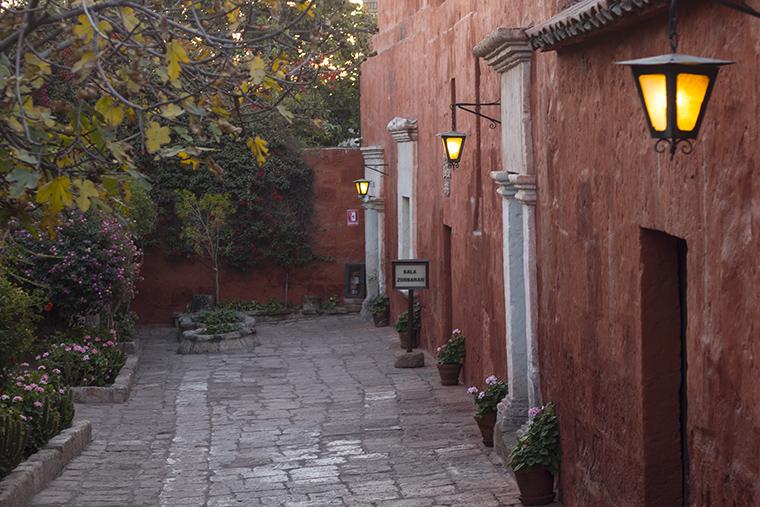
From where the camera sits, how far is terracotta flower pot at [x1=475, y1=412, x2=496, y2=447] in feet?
35.3

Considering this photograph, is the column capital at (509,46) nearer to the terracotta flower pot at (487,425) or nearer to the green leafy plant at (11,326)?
the terracotta flower pot at (487,425)

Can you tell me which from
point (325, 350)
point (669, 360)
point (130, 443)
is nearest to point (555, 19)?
point (669, 360)

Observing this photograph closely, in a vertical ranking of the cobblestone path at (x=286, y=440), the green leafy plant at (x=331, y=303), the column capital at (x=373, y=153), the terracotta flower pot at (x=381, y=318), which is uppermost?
the column capital at (x=373, y=153)

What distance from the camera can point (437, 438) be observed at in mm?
11328

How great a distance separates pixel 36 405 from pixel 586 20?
578cm

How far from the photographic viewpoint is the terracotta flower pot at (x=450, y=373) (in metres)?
14.0

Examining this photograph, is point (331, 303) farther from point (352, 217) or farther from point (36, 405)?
point (36, 405)

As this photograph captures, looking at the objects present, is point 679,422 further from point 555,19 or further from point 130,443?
point 130,443

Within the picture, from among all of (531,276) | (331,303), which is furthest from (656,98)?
(331,303)

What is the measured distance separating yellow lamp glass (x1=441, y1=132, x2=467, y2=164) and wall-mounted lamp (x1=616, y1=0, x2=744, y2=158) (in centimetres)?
815

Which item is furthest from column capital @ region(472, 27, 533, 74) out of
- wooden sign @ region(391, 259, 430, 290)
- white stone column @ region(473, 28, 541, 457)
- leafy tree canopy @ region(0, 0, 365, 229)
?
wooden sign @ region(391, 259, 430, 290)

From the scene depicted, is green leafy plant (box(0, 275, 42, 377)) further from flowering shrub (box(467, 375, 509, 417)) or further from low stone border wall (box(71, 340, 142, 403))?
flowering shrub (box(467, 375, 509, 417))

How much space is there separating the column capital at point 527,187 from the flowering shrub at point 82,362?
6.08m

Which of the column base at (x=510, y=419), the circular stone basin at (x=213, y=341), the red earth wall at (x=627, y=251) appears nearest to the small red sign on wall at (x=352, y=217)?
the circular stone basin at (x=213, y=341)
